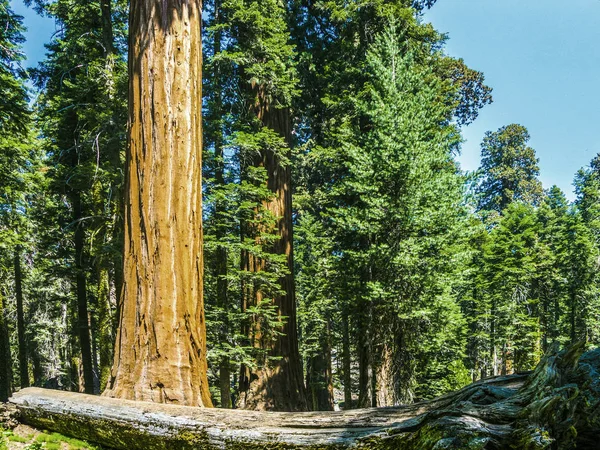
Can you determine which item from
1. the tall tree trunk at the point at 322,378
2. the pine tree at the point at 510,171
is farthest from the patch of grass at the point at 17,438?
the pine tree at the point at 510,171

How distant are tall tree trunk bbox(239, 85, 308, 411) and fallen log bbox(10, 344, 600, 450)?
198 inches

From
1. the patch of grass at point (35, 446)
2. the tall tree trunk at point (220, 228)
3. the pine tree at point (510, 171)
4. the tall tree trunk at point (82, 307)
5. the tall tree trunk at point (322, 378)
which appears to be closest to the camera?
the patch of grass at point (35, 446)

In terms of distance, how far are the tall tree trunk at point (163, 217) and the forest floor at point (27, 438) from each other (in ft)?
1.62

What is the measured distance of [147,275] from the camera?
3938 mm

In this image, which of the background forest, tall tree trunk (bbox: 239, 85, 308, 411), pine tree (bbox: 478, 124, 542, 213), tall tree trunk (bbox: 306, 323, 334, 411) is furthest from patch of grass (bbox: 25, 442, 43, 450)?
pine tree (bbox: 478, 124, 542, 213)

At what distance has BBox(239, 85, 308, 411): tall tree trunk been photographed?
8.34 m

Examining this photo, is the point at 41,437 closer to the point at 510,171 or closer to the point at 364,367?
the point at 364,367

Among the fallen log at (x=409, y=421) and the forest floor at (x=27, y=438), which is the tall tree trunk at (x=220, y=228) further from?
the fallen log at (x=409, y=421)

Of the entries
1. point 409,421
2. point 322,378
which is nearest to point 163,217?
point 409,421

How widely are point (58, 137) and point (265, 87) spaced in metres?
8.18

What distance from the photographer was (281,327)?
886 centimetres

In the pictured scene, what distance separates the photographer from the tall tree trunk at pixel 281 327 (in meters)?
8.34

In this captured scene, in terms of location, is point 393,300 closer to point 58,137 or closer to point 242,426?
point 242,426

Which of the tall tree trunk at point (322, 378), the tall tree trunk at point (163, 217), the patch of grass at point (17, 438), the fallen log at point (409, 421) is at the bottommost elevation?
the tall tree trunk at point (322, 378)
